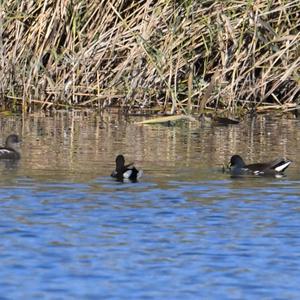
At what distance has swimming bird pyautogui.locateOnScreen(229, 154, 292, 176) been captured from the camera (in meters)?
11.0

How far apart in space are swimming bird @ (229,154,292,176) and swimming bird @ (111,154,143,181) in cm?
95

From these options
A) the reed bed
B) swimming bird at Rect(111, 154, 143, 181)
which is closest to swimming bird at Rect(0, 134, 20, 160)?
swimming bird at Rect(111, 154, 143, 181)

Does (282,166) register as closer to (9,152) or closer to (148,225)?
(9,152)

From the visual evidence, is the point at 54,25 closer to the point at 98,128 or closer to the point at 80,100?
the point at 80,100

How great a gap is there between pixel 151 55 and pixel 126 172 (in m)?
6.01

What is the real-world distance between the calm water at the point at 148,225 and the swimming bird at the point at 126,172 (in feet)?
0.26

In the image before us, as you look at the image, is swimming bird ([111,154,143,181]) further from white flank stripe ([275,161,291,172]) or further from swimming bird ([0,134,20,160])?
swimming bird ([0,134,20,160])

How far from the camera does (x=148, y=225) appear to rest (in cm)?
844

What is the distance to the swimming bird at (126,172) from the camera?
34.0 feet

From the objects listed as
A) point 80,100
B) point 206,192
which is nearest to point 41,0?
point 80,100

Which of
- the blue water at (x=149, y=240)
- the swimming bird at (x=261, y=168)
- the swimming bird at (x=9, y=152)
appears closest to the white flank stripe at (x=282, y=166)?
the swimming bird at (x=261, y=168)

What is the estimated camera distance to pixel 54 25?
16.8 metres

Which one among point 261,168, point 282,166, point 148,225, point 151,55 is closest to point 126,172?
point 261,168

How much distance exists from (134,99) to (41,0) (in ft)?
5.81
